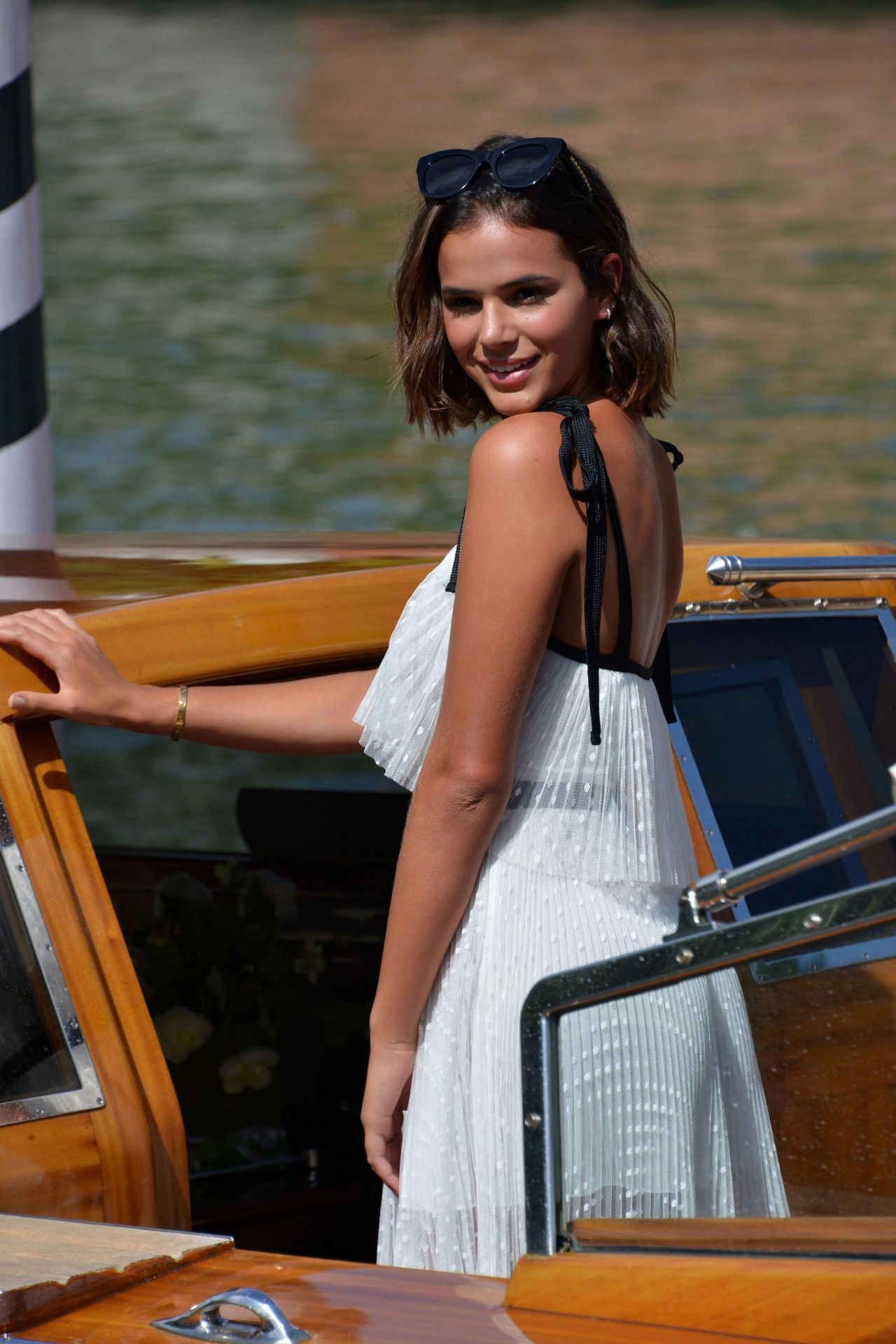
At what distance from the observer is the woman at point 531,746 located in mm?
1393

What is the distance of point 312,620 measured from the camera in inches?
74.7

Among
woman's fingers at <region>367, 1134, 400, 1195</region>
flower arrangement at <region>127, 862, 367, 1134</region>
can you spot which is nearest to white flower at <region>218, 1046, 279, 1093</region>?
flower arrangement at <region>127, 862, 367, 1134</region>

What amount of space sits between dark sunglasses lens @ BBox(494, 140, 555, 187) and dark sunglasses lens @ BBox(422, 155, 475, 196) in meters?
0.04

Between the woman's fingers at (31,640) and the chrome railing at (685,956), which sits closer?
the chrome railing at (685,956)

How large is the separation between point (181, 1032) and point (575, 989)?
4.52ft

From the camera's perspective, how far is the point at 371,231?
12539 millimetres

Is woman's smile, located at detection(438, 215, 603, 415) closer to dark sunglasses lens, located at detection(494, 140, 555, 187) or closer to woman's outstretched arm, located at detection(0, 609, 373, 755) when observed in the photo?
dark sunglasses lens, located at detection(494, 140, 555, 187)

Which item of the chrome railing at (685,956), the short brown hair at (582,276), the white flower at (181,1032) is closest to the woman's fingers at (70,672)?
the short brown hair at (582,276)

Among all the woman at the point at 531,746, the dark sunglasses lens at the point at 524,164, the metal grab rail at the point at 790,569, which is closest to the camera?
the woman at the point at 531,746

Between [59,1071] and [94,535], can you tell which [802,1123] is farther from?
[94,535]

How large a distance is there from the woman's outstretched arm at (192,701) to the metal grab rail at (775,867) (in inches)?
22.6

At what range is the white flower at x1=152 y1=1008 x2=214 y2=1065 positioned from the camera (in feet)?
8.43

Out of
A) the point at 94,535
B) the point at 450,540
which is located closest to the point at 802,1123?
the point at 450,540

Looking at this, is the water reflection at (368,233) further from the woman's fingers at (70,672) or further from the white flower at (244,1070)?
the woman's fingers at (70,672)
